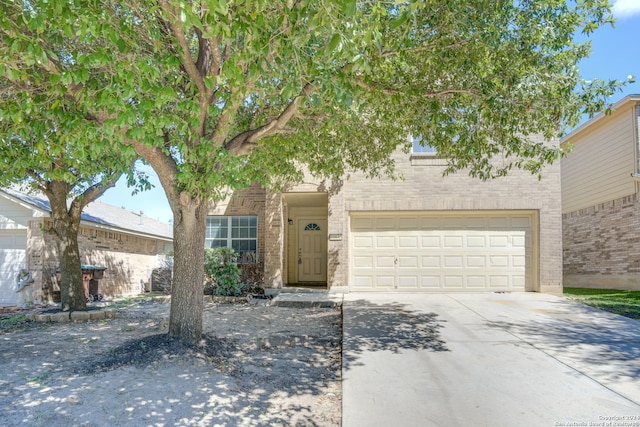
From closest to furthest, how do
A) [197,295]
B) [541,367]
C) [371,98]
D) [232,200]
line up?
[541,367] → [197,295] → [371,98] → [232,200]

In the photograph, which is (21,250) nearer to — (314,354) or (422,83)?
(314,354)

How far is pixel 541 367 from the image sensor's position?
5.46 metres

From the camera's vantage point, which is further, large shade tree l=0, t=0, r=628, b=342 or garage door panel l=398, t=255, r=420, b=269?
garage door panel l=398, t=255, r=420, b=269

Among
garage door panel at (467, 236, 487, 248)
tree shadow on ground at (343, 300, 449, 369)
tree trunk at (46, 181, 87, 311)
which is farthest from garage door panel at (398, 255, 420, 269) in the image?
tree trunk at (46, 181, 87, 311)

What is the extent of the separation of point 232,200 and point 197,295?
7.53m

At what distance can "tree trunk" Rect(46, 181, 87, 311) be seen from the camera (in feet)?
32.0

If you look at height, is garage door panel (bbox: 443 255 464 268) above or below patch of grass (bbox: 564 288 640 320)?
above

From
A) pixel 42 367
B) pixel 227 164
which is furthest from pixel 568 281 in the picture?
pixel 42 367

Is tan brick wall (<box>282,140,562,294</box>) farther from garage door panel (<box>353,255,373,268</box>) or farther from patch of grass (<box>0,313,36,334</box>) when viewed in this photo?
patch of grass (<box>0,313,36,334</box>)

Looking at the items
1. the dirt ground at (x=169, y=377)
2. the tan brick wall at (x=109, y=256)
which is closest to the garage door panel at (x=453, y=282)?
the dirt ground at (x=169, y=377)

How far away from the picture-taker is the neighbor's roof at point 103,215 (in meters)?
12.3

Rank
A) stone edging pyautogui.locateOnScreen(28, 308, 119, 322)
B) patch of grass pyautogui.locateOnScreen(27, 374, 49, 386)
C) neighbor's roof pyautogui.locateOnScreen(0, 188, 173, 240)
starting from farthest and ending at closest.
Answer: neighbor's roof pyautogui.locateOnScreen(0, 188, 173, 240) → stone edging pyautogui.locateOnScreen(28, 308, 119, 322) → patch of grass pyautogui.locateOnScreen(27, 374, 49, 386)

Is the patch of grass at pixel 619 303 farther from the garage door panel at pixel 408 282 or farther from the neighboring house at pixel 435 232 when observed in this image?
the garage door panel at pixel 408 282

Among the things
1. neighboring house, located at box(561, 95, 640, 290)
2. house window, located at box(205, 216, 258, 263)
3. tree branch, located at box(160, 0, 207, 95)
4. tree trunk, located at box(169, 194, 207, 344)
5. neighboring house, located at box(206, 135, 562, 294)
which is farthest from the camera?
neighboring house, located at box(561, 95, 640, 290)
